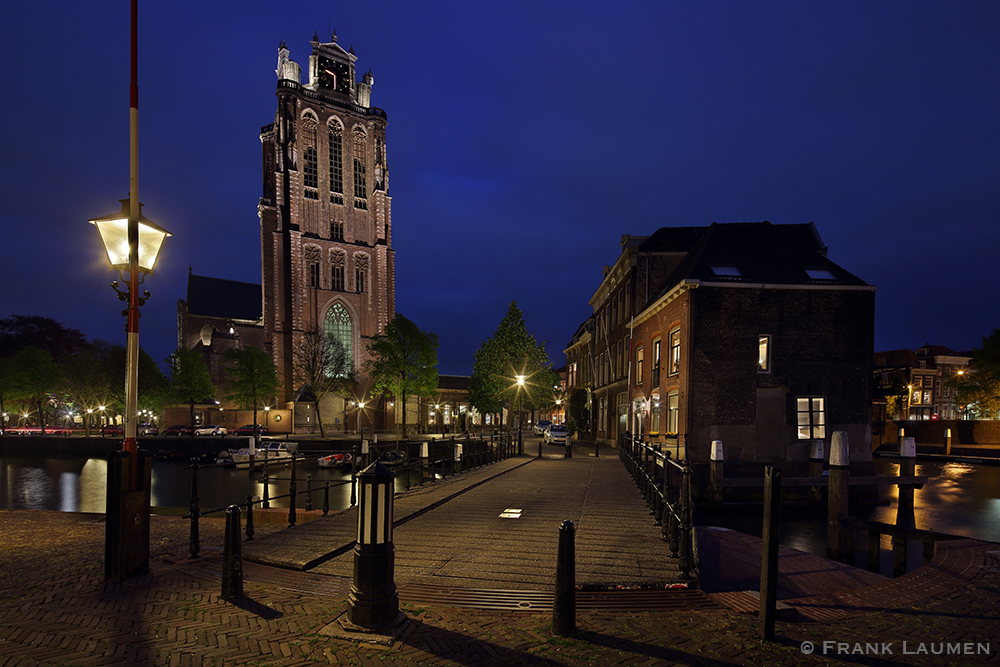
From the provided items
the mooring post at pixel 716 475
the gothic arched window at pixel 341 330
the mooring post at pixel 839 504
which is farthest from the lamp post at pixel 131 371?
the gothic arched window at pixel 341 330

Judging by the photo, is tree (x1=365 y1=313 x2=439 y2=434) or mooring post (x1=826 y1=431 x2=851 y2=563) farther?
tree (x1=365 y1=313 x2=439 y2=434)

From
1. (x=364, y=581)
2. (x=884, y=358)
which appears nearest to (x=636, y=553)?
(x=364, y=581)

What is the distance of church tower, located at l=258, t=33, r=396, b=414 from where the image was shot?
54.4m

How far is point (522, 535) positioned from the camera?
726 cm

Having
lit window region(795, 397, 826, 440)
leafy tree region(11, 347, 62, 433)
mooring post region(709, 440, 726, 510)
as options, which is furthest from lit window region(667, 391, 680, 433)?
leafy tree region(11, 347, 62, 433)

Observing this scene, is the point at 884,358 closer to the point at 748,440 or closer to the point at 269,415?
the point at 748,440

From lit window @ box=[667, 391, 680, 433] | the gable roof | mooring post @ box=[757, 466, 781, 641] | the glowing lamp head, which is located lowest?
lit window @ box=[667, 391, 680, 433]

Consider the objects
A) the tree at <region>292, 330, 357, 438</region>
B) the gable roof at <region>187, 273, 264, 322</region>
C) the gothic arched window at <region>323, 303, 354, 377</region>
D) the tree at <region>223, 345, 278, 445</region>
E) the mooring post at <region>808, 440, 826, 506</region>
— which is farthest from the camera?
the gable roof at <region>187, 273, 264, 322</region>

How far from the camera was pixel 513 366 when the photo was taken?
1662 inches

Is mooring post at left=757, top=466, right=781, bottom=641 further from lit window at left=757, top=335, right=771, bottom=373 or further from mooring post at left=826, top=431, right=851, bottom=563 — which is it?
lit window at left=757, top=335, right=771, bottom=373

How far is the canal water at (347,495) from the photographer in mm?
15758

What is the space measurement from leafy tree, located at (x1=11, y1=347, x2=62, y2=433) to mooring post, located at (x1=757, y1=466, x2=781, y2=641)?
65982mm

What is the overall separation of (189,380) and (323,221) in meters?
21.9

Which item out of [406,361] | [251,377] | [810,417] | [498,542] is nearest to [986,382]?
[810,417]
